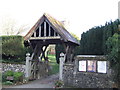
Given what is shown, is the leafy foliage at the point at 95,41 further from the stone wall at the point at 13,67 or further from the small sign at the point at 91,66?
the stone wall at the point at 13,67

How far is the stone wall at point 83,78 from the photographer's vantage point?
9.77m

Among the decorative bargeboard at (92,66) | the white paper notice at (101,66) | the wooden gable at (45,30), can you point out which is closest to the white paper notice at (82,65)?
the decorative bargeboard at (92,66)

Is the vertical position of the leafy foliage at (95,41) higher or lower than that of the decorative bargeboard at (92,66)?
higher

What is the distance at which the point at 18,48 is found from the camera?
1330cm

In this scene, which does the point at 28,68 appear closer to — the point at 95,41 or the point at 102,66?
the point at 95,41

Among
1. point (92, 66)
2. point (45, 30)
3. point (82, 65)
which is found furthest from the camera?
point (45, 30)

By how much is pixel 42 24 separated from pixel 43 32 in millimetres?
642

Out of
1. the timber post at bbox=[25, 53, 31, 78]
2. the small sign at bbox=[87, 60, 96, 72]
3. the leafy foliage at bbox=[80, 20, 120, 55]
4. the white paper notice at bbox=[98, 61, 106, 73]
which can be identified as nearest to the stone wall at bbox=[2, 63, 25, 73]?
the timber post at bbox=[25, 53, 31, 78]

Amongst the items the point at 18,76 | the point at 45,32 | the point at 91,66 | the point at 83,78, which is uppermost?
the point at 45,32

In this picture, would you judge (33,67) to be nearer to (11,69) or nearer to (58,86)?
(11,69)

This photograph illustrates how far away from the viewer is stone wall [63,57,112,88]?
977 cm

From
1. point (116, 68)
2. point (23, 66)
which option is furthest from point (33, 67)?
point (116, 68)

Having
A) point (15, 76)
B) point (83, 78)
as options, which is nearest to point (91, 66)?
point (83, 78)

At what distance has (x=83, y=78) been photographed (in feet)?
34.0
